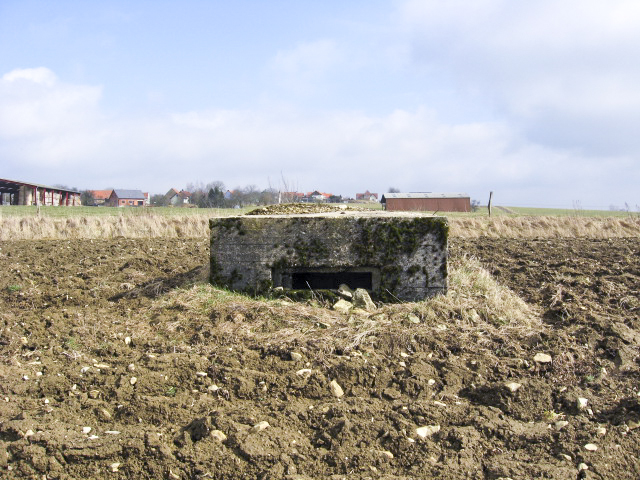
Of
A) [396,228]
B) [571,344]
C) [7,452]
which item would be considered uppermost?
[396,228]

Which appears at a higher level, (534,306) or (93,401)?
(534,306)

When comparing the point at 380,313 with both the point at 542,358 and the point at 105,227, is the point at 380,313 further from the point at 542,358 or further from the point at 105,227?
the point at 105,227

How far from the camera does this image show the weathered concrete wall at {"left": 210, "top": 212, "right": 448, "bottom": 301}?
210 inches

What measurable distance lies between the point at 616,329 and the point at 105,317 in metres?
4.74

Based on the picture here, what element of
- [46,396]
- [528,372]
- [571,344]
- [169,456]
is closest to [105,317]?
[46,396]

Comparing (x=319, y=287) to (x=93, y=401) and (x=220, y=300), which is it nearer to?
(x=220, y=300)

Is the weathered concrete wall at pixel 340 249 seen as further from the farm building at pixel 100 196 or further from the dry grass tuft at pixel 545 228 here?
the farm building at pixel 100 196

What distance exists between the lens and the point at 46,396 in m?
3.76

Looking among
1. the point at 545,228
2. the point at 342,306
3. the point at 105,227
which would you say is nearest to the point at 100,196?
the point at 105,227

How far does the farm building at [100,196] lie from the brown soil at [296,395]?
79834mm

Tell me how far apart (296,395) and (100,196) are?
9104 centimetres

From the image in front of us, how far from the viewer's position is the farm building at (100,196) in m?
82.1

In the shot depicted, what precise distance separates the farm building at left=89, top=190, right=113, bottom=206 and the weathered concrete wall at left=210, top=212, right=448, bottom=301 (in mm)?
79512

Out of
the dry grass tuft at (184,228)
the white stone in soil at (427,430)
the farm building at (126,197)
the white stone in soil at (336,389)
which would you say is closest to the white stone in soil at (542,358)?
the white stone in soil at (427,430)
